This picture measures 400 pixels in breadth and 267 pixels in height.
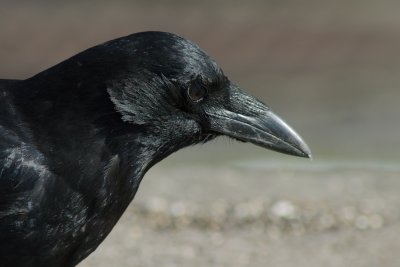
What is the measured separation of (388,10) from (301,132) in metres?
3.55

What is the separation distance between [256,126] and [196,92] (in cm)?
36

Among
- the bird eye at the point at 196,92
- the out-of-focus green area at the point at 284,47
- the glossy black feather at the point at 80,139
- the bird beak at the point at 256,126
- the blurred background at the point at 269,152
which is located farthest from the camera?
the out-of-focus green area at the point at 284,47

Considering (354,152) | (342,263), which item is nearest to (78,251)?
(342,263)

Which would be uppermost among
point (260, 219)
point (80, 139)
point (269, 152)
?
point (269, 152)

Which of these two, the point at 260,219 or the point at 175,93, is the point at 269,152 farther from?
the point at 175,93

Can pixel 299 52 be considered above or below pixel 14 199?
above

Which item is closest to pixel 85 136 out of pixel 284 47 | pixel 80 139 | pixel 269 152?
pixel 80 139

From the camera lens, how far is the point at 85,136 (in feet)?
16.1

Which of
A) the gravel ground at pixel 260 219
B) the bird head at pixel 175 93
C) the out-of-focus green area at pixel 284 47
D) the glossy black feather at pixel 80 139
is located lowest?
the glossy black feather at pixel 80 139

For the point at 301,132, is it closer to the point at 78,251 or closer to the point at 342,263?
the point at 342,263

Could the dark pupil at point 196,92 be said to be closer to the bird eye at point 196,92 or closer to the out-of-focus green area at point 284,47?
the bird eye at point 196,92

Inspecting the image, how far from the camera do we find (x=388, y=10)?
13125 millimetres

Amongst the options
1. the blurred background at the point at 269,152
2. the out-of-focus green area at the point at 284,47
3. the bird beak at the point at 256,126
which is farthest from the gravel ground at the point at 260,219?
the bird beak at the point at 256,126

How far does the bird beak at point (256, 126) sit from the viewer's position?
5.29 meters
